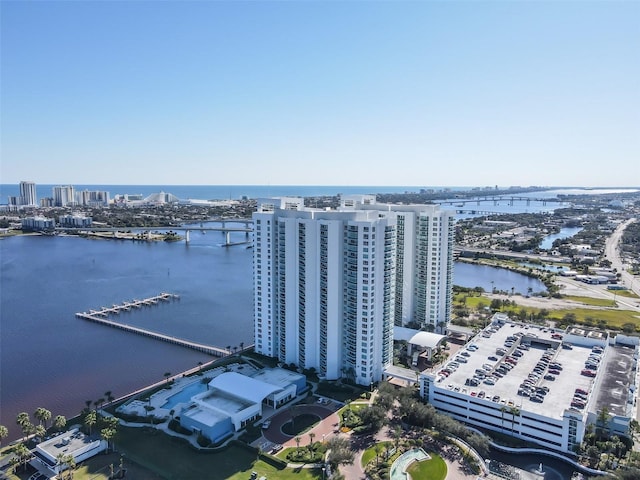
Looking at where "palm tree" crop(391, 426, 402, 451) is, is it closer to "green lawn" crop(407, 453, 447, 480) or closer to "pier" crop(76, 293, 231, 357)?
"green lawn" crop(407, 453, 447, 480)

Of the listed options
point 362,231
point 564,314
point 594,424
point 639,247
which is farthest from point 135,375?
point 639,247

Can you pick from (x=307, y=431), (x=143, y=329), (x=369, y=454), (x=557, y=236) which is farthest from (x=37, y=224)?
(x=557, y=236)

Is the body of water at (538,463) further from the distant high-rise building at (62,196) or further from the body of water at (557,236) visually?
the distant high-rise building at (62,196)

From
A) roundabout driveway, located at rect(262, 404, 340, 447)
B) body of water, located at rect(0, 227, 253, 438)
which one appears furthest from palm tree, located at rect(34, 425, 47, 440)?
roundabout driveway, located at rect(262, 404, 340, 447)

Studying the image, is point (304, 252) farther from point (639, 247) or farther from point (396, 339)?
point (639, 247)

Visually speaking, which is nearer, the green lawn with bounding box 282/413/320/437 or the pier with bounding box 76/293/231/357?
the green lawn with bounding box 282/413/320/437
